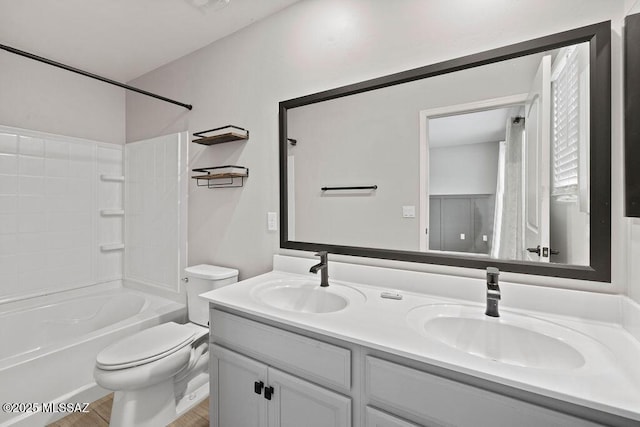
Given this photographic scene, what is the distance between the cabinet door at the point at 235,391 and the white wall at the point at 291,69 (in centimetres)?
64

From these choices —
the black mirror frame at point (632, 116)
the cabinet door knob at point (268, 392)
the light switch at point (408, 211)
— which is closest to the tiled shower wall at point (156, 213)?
the cabinet door knob at point (268, 392)

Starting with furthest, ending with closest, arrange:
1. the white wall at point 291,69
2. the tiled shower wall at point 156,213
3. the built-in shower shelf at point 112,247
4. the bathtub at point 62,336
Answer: the built-in shower shelf at point 112,247
the tiled shower wall at point 156,213
the bathtub at point 62,336
the white wall at point 291,69

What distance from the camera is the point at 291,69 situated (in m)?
1.71

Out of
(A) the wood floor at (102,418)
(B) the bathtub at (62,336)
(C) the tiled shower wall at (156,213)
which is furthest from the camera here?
(C) the tiled shower wall at (156,213)

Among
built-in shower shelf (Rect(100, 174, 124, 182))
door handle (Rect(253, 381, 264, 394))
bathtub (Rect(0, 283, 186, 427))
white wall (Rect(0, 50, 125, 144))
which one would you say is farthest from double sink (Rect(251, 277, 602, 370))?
white wall (Rect(0, 50, 125, 144))

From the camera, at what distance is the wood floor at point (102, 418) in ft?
5.27

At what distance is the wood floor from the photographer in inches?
63.3

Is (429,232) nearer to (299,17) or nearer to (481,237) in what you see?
(481,237)

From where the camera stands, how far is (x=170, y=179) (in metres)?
2.33

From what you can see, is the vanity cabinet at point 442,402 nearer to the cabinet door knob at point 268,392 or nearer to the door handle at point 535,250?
the cabinet door knob at point 268,392

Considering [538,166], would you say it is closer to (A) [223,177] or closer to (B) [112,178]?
(A) [223,177]

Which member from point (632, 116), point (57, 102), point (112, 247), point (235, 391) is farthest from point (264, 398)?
point (57, 102)

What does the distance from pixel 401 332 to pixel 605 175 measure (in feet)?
2.83

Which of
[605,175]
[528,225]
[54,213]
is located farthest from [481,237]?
[54,213]
